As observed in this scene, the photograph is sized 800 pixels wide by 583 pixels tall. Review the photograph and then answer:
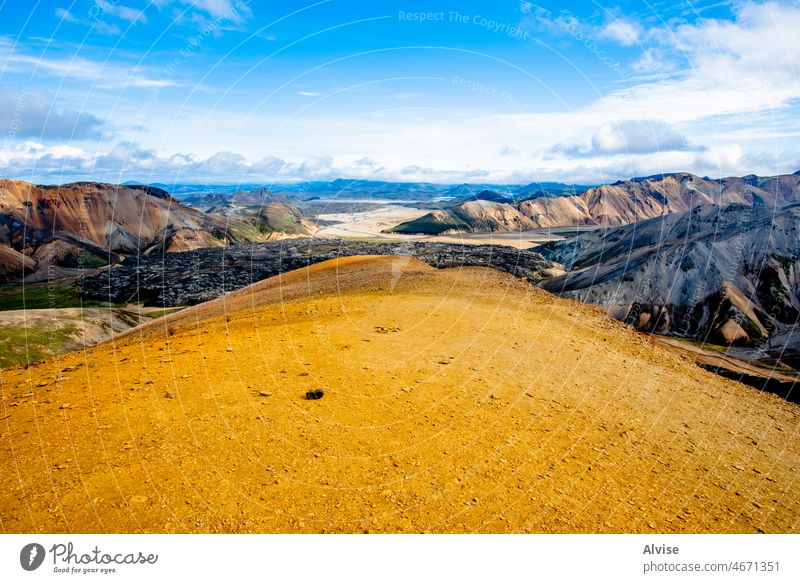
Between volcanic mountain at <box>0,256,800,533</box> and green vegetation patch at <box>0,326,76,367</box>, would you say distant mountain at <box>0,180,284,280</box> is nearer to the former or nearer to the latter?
green vegetation patch at <box>0,326,76,367</box>

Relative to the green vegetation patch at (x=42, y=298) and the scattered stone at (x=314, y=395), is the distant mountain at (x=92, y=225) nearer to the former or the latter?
the green vegetation patch at (x=42, y=298)

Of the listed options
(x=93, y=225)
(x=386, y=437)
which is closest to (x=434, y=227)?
(x=93, y=225)

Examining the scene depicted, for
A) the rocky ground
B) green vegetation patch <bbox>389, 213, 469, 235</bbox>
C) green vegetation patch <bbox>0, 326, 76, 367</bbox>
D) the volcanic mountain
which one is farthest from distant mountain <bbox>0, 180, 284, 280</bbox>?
the volcanic mountain

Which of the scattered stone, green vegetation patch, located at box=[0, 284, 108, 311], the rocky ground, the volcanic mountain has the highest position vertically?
the scattered stone

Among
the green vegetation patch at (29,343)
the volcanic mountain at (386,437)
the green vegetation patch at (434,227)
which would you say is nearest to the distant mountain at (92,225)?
the green vegetation patch at (434,227)

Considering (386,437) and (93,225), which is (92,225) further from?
(386,437)

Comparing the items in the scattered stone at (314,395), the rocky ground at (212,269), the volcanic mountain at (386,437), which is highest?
the scattered stone at (314,395)

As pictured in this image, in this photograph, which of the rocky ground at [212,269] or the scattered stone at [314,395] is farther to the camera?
the rocky ground at [212,269]
